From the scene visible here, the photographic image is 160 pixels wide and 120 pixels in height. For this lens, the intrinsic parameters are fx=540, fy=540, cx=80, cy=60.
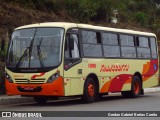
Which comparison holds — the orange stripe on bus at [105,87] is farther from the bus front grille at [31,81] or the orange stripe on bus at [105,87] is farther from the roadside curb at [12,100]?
the bus front grille at [31,81]

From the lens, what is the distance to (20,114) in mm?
15039

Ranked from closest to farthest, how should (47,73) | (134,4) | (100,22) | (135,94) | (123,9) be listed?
(47,73) → (135,94) → (100,22) → (123,9) → (134,4)

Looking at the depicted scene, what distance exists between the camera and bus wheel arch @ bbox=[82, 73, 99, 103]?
19672 mm

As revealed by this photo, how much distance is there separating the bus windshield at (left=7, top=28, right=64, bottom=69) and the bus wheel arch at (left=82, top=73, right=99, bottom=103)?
75.7 inches

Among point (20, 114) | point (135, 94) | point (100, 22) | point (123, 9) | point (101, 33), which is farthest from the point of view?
point (123, 9)

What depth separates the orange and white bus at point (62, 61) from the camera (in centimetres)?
1839

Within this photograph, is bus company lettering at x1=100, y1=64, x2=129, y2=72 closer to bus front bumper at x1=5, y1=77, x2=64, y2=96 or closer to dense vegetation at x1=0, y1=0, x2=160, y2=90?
bus front bumper at x1=5, y1=77, x2=64, y2=96

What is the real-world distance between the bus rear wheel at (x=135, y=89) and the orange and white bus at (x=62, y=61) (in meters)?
1.47

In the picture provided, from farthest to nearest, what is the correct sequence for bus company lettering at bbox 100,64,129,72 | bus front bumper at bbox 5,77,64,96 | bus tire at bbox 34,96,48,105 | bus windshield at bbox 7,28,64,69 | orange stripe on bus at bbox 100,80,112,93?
1. bus company lettering at bbox 100,64,129,72
2. orange stripe on bus at bbox 100,80,112,93
3. bus tire at bbox 34,96,48,105
4. bus windshield at bbox 7,28,64,69
5. bus front bumper at bbox 5,77,64,96

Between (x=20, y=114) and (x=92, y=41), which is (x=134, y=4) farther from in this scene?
(x=20, y=114)

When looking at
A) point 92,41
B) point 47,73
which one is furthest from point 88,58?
point 47,73

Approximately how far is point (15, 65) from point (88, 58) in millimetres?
2816

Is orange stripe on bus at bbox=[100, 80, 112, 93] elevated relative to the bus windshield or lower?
lower

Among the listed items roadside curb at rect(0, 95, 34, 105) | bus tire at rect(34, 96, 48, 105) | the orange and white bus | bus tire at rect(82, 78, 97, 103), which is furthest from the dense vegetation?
bus tire at rect(82, 78, 97, 103)
